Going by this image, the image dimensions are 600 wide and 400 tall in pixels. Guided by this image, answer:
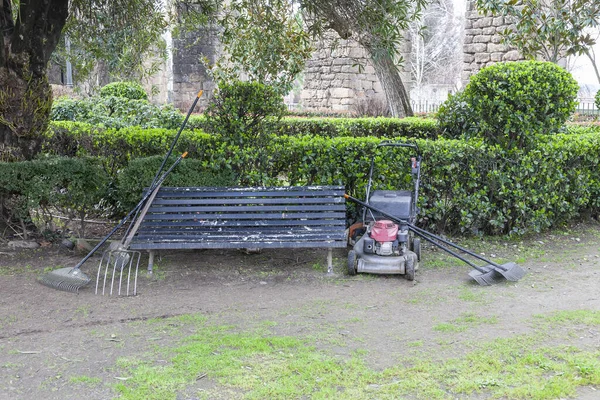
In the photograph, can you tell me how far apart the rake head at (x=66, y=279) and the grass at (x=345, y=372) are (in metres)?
1.58

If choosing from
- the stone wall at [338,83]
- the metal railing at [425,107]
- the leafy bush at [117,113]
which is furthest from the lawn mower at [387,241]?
the metal railing at [425,107]

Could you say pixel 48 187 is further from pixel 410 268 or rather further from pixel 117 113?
pixel 117 113

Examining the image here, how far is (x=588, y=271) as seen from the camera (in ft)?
21.7

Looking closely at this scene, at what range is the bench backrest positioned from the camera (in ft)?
20.8

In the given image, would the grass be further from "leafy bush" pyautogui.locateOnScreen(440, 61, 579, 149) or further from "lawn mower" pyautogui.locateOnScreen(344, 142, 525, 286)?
"leafy bush" pyautogui.locateOnScreen(440, 61, 579, 149)

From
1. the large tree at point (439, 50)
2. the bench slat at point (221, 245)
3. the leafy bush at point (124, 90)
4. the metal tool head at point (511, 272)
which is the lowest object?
the metal tool head at point (511, 272)

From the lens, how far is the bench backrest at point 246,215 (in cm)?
633

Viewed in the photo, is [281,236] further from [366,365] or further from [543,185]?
[543,185]

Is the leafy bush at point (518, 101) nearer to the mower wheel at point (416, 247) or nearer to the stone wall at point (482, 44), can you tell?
the mower wheel at point (416, 247)

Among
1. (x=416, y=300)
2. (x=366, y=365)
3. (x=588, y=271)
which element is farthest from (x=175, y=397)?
(x=588, y=271)

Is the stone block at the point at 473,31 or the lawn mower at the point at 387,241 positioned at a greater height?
the stone block at the point at 473,31

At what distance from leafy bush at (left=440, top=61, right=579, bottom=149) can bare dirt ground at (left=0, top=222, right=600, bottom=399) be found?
1406 millimetres

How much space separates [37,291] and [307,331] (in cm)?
262

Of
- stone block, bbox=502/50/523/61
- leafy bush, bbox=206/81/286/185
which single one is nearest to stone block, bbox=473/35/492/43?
stone block, bbox=502/50/523/61
